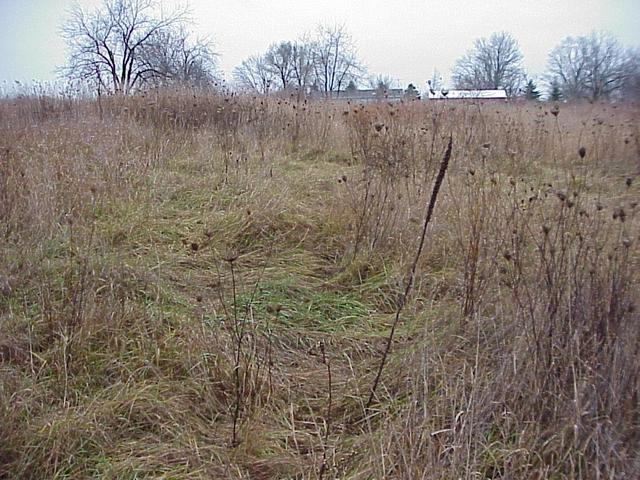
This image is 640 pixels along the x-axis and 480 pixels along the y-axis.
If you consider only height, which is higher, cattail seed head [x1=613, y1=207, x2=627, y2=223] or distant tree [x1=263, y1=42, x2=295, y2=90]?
distant tree [x1=263, y1=42, x2=295, y2=90]

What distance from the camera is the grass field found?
5.36 feet

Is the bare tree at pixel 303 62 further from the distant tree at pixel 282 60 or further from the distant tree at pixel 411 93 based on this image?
the distant tree at pixel 411 93

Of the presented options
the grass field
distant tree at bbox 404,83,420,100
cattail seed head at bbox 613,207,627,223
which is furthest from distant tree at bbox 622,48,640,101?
distant tree at bbox 404,83,420,100

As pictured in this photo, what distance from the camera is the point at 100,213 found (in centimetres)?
386

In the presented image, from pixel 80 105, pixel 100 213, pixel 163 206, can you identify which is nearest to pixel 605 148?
pixel 163 206

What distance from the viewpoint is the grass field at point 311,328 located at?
1.63m

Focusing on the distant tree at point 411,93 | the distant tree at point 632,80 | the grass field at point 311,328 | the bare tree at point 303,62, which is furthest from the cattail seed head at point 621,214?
the bare tree at point 303,62

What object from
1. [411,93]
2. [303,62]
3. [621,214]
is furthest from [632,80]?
[303,62]

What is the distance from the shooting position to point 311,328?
8.64ft

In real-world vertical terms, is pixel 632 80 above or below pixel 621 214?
above

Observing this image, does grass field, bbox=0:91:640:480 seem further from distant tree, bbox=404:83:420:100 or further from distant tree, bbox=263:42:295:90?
distant tree, bbox=263:42:295:90

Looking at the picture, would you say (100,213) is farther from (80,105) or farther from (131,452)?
(80,105)

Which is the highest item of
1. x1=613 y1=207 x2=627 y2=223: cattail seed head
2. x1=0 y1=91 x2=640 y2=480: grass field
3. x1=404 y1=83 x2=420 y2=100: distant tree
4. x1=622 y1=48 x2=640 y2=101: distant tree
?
x1=404 y1=83 x2=420 y2=100: distant tree

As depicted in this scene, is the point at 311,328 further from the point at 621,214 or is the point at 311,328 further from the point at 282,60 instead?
the point at 282,60
